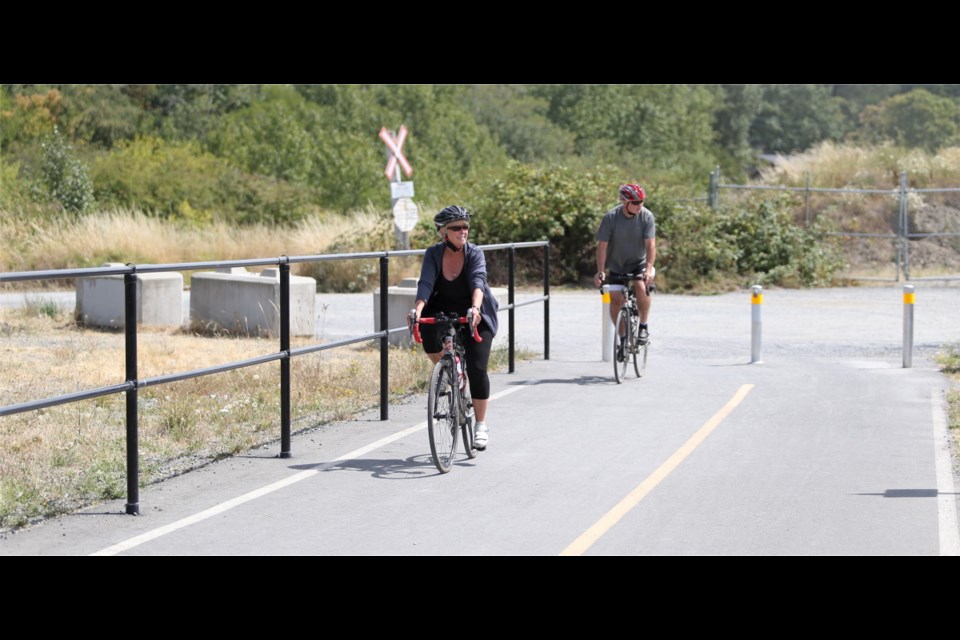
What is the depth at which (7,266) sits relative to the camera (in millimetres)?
26234

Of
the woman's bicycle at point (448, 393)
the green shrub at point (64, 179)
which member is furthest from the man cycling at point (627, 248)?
the green shrub at point (64, 179)

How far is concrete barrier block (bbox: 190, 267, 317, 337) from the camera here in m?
17.8

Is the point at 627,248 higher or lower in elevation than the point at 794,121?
lower

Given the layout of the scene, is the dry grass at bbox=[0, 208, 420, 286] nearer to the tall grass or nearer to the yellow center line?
the tall grass

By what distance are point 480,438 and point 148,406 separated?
3892mm

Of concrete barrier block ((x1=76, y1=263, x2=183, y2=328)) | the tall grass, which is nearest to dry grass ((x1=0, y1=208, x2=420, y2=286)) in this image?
concrete barrier block ((x1=76, y1=263, x2=183, y2=328))

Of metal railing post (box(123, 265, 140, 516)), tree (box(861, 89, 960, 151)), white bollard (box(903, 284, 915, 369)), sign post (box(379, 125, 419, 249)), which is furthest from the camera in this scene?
tree (box(861, 89, 960, 151))

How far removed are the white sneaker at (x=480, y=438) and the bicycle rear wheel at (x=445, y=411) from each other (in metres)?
0.30

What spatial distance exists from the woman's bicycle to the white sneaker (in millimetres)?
126

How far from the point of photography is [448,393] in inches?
357

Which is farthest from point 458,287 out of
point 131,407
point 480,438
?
point 131,407

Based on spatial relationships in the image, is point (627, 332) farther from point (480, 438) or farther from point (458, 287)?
point (458, 287)

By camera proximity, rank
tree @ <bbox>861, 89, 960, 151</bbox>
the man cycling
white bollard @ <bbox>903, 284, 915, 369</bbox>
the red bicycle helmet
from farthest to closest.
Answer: tree @ <bbox>861, 89, 960, 151</bbox> → white bollard @ <bbox>903, 284, 915, 369</bbox> → the man cycling → the red bicycle helmet

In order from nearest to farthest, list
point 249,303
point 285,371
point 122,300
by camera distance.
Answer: point 285,371 → point 249,303 → point 122,300
